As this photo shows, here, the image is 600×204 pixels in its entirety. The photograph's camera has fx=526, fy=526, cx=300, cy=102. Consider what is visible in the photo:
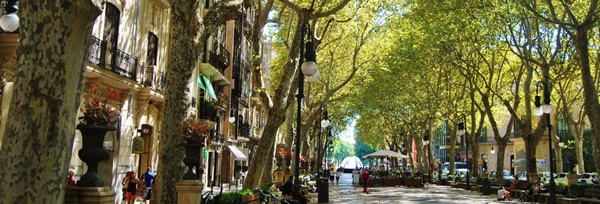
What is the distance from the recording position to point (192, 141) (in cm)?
959

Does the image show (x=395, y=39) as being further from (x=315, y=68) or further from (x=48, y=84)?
(x=48, y=84)

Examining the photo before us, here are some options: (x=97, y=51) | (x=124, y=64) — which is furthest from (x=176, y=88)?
(x=124, y=64)

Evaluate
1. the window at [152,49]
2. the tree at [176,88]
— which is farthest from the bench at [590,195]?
the window at [152,49]

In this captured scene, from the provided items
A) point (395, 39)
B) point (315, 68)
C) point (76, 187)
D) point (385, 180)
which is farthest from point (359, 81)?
point (76, 187)

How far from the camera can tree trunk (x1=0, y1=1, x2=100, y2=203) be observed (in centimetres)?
402

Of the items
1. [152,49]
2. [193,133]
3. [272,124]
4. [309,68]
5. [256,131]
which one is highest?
[152,49]

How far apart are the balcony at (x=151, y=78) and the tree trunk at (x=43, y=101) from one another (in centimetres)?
1529

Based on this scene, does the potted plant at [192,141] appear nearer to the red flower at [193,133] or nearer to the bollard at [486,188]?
the red flower at [193,133]

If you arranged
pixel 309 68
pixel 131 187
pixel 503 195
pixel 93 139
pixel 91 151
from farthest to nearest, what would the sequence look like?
pixel 503 195, pixel 131 187, pixel 309 68, pixel 93 139, pixel 91 151

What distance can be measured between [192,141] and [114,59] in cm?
845

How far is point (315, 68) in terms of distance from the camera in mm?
11016

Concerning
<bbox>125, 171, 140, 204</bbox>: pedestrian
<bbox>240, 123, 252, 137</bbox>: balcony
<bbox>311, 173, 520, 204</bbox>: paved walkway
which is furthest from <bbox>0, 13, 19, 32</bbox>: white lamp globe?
<bbox>240, 123, 252, 137</bbox>: balcony

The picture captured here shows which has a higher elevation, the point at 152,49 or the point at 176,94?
the point at 152,49

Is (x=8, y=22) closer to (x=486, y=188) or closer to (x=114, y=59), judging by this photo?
(x=114, y=59)
